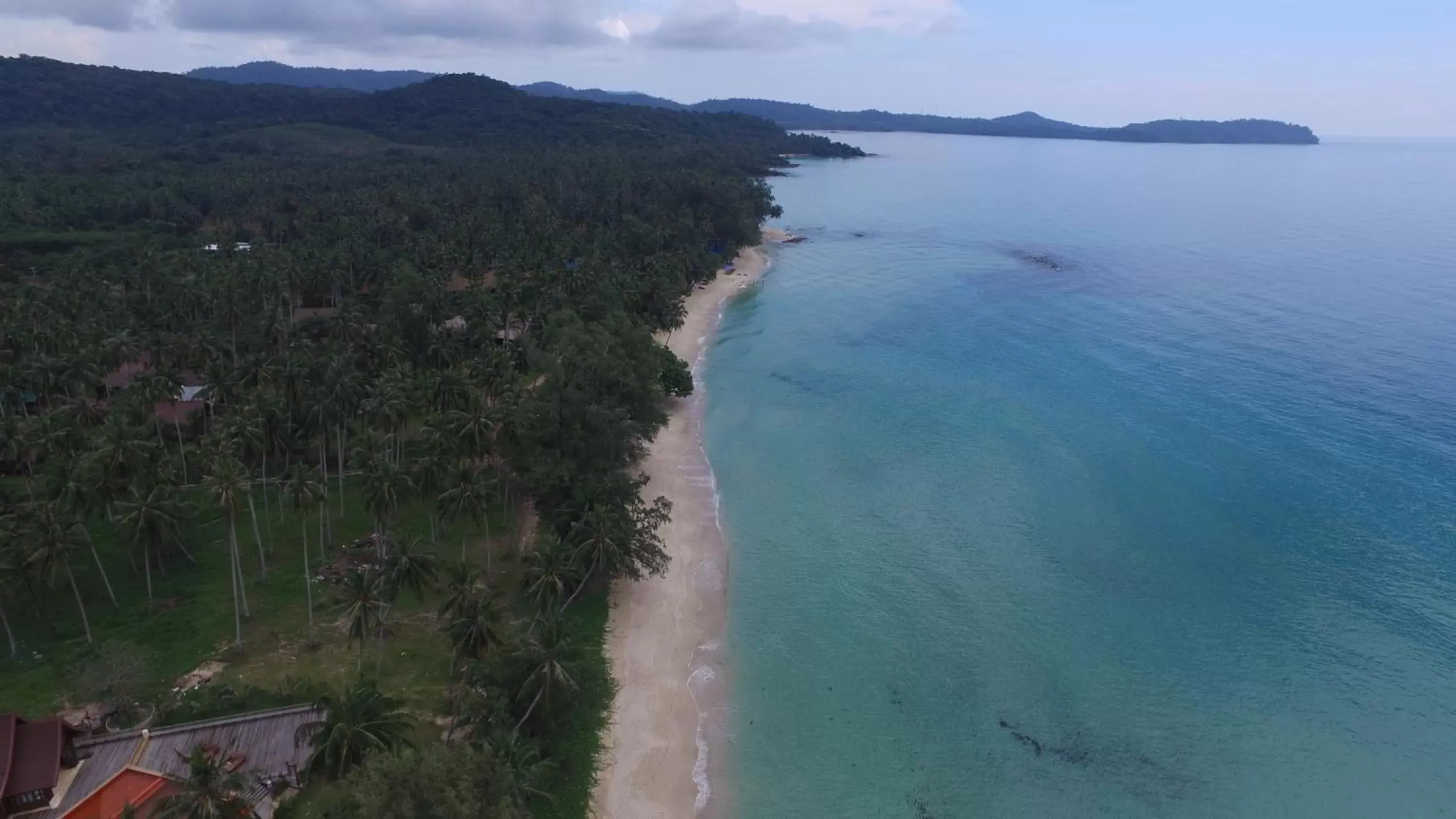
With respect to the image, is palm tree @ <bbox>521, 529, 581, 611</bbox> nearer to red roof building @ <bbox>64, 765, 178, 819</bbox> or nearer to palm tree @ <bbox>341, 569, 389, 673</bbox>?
palm tree @ <bbox>341, 569, 389, 673</bbox>

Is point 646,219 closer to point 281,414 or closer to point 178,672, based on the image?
point 281,414

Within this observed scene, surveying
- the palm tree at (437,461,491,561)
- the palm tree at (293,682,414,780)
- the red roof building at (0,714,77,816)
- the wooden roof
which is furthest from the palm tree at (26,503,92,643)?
the palm tree at (293,682,414,780)

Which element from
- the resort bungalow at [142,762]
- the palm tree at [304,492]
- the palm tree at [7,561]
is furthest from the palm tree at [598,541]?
the palm tree at [7,561]

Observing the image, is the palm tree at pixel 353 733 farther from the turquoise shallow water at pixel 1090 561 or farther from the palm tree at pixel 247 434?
the palm tree at pixel 247 434

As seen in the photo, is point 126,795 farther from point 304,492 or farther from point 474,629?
point 304,492

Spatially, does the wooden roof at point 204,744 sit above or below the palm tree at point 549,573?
below

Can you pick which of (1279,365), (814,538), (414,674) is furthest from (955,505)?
(1279,365)
